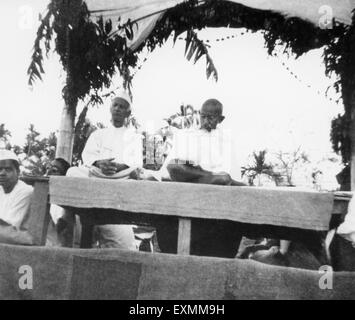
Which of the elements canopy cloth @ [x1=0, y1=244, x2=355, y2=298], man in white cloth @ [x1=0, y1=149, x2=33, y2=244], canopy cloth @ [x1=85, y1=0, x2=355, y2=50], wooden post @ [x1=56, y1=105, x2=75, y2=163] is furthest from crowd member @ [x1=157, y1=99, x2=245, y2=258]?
wooden post @ [x1=56, y1=105, x2=75, y2=163]

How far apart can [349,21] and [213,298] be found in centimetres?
325

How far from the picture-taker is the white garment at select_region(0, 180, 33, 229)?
2.88 meters

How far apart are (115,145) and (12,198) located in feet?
3.75

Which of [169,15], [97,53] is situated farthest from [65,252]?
[169,15]

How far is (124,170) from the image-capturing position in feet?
11.0

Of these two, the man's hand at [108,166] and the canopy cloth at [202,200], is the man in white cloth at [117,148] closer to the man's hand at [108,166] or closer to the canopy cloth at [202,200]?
the man's hand at [108,166]

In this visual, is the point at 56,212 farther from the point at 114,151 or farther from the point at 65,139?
the point at 65,139

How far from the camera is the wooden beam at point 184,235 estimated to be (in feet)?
7.49

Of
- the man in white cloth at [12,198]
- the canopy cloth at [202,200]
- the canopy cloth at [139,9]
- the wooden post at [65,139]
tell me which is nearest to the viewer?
the canopy cloth at [202,200]

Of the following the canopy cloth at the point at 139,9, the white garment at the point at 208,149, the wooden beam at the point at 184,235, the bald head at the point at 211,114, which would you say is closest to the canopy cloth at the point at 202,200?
the wooden beam at the point at 184,235

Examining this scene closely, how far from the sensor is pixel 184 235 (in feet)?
7.54
